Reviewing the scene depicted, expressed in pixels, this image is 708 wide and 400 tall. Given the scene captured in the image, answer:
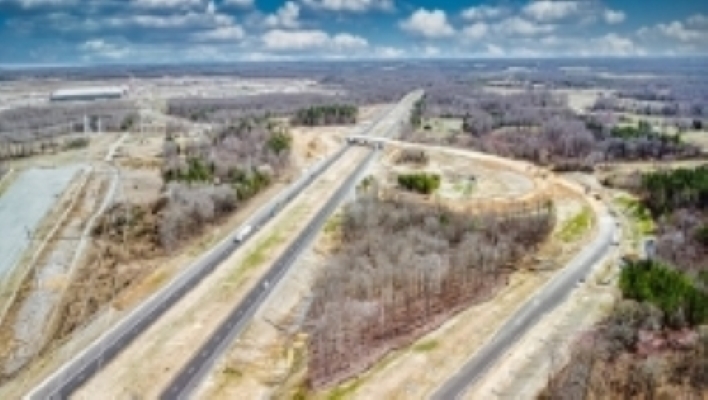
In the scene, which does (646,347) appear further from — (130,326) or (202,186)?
(202,186)

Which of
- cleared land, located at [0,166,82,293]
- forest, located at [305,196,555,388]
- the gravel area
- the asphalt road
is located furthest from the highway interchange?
the gravel area

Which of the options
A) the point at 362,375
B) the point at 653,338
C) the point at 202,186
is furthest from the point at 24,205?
the point at 653,338

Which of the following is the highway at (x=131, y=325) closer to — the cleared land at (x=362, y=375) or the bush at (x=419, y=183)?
the cleared land at (x=362, y=375)

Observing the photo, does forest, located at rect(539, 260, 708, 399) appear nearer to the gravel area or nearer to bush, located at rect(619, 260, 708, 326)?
bush, located at rect(619, 260, 708, 326)

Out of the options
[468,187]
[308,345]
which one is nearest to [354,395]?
[308,345]

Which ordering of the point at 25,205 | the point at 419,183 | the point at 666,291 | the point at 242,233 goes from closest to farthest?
the point at 666,291 < the point at 242,233 < the point at 419,183 < the point at 25,205
